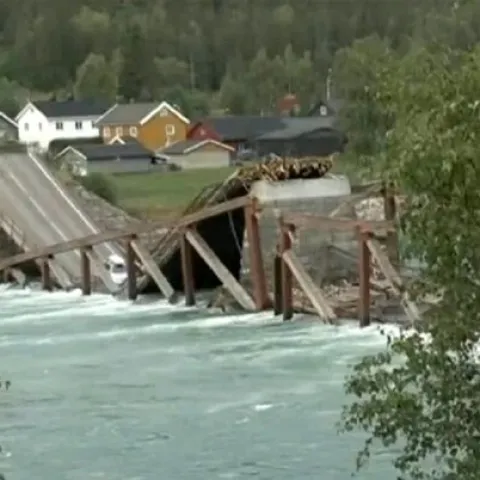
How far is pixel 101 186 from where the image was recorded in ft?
172

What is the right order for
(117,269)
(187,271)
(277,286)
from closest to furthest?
(277,286) < (187,271) < (117,269)

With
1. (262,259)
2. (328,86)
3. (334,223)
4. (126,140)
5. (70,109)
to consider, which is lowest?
(126,140)

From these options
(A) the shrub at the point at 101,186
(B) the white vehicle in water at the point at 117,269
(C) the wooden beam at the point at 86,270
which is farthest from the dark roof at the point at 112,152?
(C) the wooden beam at the point at 86,270

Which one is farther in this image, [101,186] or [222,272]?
[101,186]

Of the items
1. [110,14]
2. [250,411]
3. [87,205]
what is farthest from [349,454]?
[110,14]

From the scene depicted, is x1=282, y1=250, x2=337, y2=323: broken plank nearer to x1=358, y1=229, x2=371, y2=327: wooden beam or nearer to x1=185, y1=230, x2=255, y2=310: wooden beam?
x1=358, y1=229, x2=371, y2=327: wooden beam

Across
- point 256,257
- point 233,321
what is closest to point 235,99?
point 256,257

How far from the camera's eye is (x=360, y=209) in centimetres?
3603

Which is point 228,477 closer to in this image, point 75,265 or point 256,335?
point 256,335

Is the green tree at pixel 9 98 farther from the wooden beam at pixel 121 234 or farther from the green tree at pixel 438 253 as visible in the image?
the green tree at pixel 438 253

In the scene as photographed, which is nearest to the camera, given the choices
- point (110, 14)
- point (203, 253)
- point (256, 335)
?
point (256, 335)

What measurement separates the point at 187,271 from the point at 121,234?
6.78 feet

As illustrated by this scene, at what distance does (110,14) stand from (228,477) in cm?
12241

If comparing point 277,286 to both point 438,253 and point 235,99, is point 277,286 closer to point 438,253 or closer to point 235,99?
point 438,253
